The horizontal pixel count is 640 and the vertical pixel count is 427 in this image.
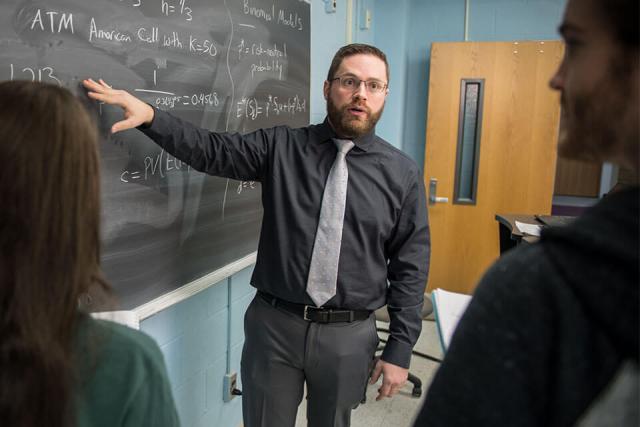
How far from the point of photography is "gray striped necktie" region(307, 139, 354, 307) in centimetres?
156

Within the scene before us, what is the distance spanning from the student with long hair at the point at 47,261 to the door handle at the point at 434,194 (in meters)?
3.47

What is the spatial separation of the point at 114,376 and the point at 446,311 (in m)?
1.29

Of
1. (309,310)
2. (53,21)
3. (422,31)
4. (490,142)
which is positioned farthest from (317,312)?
(422,31)

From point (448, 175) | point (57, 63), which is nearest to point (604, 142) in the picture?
point (57, 63)

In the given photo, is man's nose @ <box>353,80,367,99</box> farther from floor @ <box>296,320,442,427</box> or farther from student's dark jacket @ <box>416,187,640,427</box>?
floor @ <box>296,320,442,427</box>

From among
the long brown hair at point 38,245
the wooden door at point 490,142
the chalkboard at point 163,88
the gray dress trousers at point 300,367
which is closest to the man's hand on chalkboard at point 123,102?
the chalkboard at point 163,88

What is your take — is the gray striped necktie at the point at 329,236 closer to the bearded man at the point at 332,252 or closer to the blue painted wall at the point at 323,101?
the bearded man at the point at 332,252

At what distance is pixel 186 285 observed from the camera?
5.43ft

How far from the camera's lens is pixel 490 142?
3.80 meters

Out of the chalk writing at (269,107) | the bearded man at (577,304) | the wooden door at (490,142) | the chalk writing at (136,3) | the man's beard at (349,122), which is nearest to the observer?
the bearded man at (577,304)

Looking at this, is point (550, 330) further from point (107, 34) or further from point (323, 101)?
point (323, 101)

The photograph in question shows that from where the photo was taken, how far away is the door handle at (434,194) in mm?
3908

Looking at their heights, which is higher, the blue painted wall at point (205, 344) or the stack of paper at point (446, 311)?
the stack of paper at point (446, 311)

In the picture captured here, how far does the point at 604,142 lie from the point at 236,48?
4.94ft
